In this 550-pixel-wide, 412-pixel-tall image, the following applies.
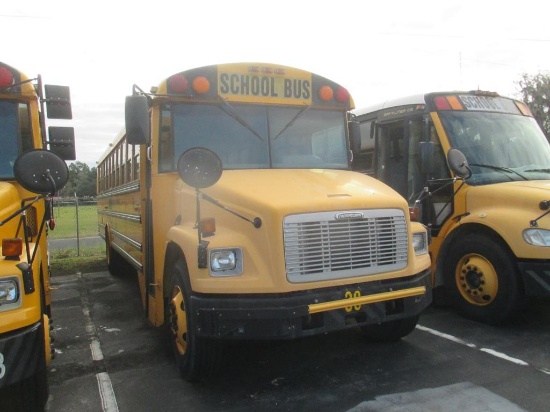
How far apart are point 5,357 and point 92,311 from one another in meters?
3.89

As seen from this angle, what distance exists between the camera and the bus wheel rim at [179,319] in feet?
12.0

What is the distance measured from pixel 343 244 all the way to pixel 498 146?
325 centimetres

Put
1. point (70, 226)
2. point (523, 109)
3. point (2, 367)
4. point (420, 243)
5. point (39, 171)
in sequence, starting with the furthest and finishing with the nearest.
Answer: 1. point (70, 226)
2. point (523, 109)
3. point (420, 243)
4. point (39, 171)
5. point (2, 367)

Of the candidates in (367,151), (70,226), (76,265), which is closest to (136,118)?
(367,151)

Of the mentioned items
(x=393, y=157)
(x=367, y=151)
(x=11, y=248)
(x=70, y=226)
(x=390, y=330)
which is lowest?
(x=70, y=226)

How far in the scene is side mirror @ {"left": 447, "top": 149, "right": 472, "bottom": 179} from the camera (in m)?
5.09

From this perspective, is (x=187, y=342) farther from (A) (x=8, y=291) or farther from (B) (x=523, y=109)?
(B) (x=523, y=109)

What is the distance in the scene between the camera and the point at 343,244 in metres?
3.36

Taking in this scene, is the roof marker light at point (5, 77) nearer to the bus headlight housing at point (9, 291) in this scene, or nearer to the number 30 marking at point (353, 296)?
the bus headlight housing at point (9, 291)

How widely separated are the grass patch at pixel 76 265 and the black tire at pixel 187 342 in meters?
6.34

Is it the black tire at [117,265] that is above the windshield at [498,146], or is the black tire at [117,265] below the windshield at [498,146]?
below

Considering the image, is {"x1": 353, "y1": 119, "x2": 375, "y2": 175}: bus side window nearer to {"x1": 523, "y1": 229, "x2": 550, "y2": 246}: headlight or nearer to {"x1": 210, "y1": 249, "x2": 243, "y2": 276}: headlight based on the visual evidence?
{"x1": 523, "y1": 229, "x2": 550, "y2": 246}: headlight

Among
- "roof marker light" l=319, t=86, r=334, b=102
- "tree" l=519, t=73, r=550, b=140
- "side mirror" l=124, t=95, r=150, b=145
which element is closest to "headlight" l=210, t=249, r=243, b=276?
"side mirror" l=124, t=95, r=150, b=145

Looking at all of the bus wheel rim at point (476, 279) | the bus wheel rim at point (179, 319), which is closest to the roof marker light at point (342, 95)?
the bus wheel rim at point (476, 279)
